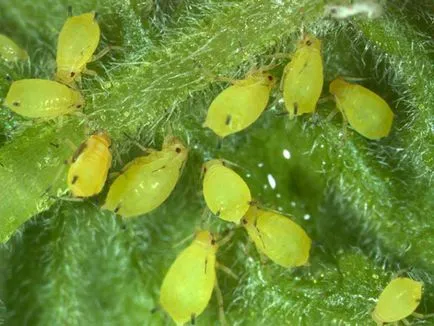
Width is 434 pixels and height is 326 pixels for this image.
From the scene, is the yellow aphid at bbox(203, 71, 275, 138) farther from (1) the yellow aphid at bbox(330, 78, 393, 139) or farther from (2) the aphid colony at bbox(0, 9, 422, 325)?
(1) the yellow aphid at bbox(330, 78, 393, 139)

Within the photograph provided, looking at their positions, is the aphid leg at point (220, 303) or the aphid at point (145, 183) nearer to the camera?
the aphid at point (145, 183)

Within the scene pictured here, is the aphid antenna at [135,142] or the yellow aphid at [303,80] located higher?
the yellow aphid at [303,80]

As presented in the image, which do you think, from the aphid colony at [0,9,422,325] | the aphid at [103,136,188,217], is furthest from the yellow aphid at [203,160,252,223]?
the aphid at [103,136,188,217]

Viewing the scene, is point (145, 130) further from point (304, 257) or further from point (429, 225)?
point (429, 225)

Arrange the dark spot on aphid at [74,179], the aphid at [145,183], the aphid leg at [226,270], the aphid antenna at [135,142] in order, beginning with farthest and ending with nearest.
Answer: the aphid leg at [226,270] < the aphid antenna at [135,142] < the aphid at [145,183] < the dark spot on aphid at [74,179]

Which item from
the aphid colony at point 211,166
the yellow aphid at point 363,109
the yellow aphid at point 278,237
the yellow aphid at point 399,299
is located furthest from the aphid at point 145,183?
the yellow aphid at point 399,299

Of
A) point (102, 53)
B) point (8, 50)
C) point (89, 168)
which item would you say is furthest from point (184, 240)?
point (8, 50)

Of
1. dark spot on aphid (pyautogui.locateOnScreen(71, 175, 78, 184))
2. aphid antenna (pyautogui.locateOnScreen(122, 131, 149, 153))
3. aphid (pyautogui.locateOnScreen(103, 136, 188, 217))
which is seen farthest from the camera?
aphid antenna (pyautogui.locateOnScreen(122, 131, 149, 153))

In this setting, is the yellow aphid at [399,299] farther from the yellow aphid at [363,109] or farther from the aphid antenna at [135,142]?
the aphid antenna at [135,142]
